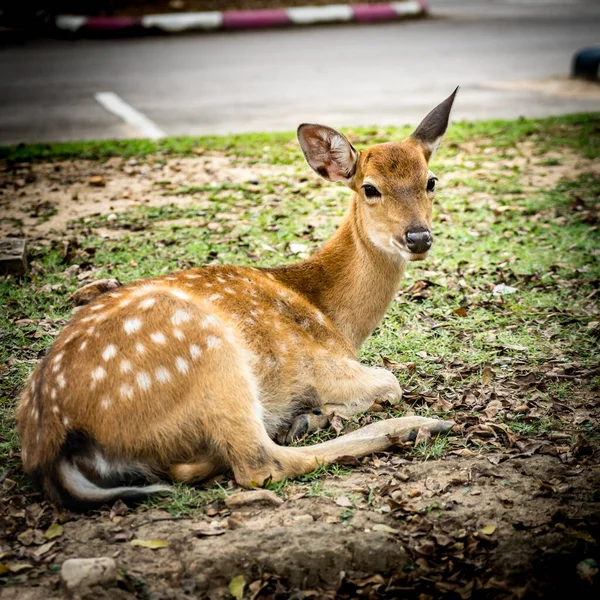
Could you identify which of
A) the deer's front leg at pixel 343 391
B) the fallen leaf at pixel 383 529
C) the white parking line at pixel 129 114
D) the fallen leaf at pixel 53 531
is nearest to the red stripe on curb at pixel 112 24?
the white parking line at pixel 129 114

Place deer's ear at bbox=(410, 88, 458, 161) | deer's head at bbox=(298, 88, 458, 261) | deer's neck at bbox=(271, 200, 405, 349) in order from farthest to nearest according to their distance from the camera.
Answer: deer's ear at bbox=(410, 88, 458, 161) < deer's neck at bbox=(271, 200, 405, 349) < deer's head at bbox=(298, 88, 458, 261)

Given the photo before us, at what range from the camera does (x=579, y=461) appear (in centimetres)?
399

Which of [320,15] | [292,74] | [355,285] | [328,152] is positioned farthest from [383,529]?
[320,15]

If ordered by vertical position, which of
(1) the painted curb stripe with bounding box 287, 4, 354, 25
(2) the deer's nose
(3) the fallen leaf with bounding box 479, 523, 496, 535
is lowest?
(3) the fallen leaf with bounding box 479, 523, 496, 535

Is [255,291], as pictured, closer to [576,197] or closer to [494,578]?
[494,578]

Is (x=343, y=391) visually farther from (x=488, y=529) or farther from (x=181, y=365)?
(x=488, y=529)

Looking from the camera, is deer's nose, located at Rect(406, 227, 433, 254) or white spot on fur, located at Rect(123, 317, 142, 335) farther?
deer's nose, located at Rect(406, 227, 433, 254)

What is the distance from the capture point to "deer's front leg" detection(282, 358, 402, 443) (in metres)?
4.42

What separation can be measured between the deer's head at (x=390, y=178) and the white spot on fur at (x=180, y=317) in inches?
49.3

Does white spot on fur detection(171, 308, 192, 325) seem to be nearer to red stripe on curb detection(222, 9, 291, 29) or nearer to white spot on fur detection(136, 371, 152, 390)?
white spot on fur detection(136, 371, 152, 390)

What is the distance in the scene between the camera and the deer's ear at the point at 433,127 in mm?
5008

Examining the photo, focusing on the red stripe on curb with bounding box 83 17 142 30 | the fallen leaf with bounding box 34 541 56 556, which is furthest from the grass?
the red stripe on curb with bounding box 83 17 142 30

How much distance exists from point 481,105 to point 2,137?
591 centimetres

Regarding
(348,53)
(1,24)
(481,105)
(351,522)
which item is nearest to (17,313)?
(351,522)
